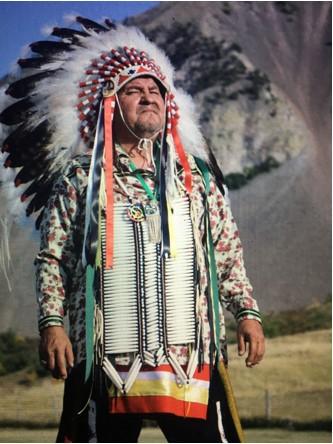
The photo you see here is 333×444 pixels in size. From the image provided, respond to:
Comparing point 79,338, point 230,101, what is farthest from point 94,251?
point 230,101

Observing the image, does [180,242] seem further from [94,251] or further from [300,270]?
[300,270]

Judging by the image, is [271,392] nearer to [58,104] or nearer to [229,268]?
[229,268]

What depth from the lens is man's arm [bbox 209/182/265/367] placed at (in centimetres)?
445

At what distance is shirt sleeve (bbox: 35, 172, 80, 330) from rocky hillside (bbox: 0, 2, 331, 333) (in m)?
0.84

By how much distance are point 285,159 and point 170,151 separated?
72 cm

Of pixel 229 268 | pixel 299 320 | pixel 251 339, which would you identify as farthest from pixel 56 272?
pixel 299 320

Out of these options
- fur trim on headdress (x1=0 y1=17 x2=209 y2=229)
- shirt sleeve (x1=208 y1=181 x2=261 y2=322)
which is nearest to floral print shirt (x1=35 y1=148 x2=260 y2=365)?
shirt sleeve (x1=208 y1=181 x2=261 y2=322)

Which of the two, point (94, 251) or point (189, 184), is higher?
point (189, 184)

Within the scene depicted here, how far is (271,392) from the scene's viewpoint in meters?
4.72

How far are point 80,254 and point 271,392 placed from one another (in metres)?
1.21

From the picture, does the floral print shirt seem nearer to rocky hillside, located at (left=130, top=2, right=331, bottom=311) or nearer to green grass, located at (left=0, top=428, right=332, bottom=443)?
rocky hillside, located at (left=130, top=2, right=331, bottom=311)

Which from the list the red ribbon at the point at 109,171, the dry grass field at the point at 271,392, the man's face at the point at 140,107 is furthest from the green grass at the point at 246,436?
the man's face at the point at 140,107

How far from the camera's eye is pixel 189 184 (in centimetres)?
445

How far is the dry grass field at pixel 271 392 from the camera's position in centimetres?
444
